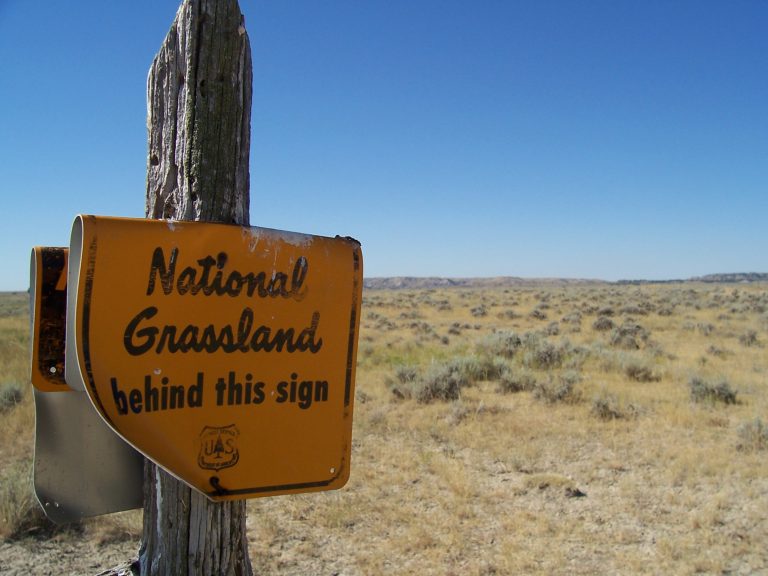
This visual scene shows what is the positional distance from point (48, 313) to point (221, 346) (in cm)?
45

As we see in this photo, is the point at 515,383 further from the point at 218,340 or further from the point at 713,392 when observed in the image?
the point at 218,340

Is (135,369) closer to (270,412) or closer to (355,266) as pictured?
(270,412)

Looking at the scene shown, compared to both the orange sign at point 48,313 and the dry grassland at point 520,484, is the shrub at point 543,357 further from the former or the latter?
the orange sign at point 48,313

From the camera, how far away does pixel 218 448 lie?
1230 mm

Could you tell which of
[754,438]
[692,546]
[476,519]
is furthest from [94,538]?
[754,438]

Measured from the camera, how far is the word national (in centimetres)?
116

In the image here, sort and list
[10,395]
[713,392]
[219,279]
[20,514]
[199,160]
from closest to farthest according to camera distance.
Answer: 1. [219,279]
2. [199,160]
3. [20,514]
4. [10,395]
5. [713,392]

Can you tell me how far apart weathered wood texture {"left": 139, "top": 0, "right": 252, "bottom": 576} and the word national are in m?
0.19

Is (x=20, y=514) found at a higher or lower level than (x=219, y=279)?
lower

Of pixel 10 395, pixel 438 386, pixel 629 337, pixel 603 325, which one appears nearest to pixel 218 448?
pixel 438 386

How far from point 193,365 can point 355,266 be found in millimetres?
452

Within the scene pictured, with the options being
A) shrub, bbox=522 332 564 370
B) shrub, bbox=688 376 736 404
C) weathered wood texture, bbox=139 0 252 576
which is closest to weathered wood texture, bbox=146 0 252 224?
weathered wood texture, bbox=139 0 252 576

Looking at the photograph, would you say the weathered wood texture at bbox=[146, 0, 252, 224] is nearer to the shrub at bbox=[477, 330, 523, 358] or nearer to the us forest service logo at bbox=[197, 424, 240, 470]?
the us forest service logo at bbox=[197, 424, 240, 470]

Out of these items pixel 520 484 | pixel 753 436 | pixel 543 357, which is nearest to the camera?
pixel 520 484
